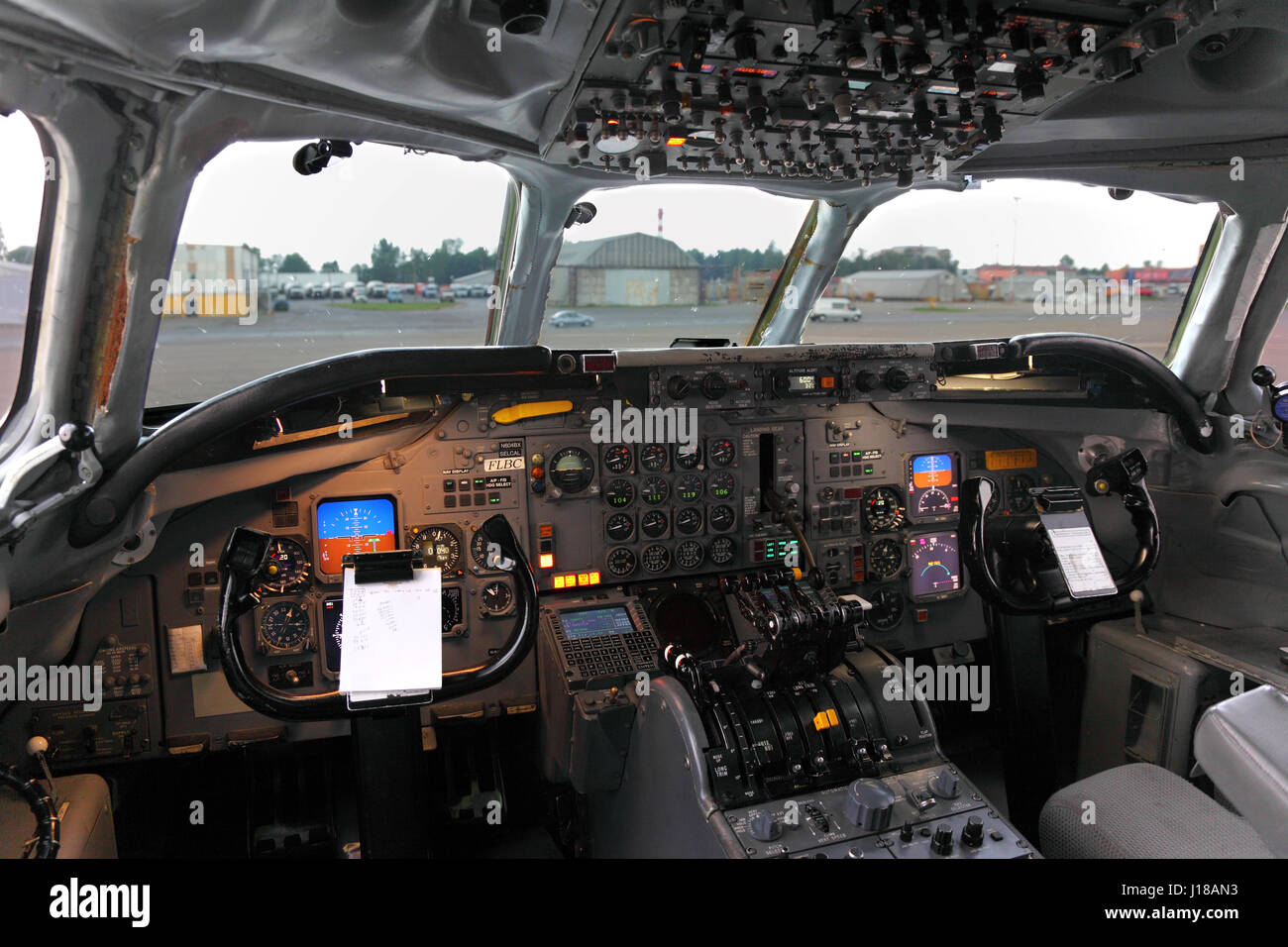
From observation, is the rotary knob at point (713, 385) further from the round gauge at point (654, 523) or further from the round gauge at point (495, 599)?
the round gauge at point (495, 599)

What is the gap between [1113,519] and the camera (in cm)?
411

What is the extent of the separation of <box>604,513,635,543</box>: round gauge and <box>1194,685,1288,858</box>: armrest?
2.28 m

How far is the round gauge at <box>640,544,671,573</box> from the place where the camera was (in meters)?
3.56

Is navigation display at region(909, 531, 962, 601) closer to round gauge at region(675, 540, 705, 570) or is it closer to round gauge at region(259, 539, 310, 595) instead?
round gauge at region(675, 540, 705, 570)

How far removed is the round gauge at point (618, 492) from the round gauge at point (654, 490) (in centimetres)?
6

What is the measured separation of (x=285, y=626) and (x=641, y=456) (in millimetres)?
1477

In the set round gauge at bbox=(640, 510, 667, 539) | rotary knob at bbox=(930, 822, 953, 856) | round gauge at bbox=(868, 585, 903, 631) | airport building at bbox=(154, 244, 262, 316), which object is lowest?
rotary knob at bbox=(930, 822, 953, 856)

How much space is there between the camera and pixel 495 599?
3.38 meters

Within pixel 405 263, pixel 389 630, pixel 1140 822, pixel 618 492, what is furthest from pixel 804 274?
pixel 389 630

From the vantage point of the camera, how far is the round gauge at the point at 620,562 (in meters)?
3.51

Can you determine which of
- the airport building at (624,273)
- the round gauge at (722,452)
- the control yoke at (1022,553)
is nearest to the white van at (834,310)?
the airport building at (624,273)

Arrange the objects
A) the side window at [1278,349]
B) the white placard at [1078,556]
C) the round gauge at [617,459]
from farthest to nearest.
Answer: the side window at [1278,349] < the round gauge at [617,459] < the white placard at [1078,556]

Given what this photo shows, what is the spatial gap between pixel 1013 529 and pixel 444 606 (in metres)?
2.02

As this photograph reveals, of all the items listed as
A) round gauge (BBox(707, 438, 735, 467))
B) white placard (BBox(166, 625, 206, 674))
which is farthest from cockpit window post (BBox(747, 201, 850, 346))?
white placard (BBox(166, 625, 206, 674))
